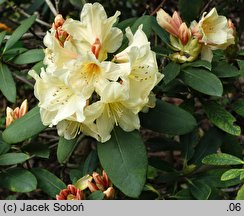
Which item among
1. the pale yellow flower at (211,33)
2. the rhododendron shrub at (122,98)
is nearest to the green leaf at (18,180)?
the rhododendron shrub at (122,98)

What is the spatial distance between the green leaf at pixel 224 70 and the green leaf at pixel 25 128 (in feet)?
2.10

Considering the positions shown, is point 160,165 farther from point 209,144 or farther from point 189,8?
point 189,8

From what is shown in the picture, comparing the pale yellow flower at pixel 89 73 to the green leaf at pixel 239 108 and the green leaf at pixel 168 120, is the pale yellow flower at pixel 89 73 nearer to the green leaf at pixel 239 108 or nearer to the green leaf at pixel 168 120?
the green leaf at pixel 168 120

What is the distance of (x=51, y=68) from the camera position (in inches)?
58.4

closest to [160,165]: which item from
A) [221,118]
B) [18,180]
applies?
[221,118]

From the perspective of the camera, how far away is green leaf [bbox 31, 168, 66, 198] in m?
1.83

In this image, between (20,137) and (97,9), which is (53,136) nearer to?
(20,137)

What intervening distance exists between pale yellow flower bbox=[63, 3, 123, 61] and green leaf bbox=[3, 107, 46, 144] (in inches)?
12.5

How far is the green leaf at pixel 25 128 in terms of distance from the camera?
1641 mm

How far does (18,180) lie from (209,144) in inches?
30.0

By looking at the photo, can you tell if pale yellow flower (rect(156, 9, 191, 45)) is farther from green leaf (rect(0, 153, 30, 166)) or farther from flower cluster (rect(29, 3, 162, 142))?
green leaf (rect(0, 153, 30, 166))

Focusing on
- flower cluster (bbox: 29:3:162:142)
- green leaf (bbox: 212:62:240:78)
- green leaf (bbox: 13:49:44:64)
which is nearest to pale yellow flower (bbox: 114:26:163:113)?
flower cluster (bbox: 29:3:162:142)

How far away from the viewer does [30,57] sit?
185 cm
